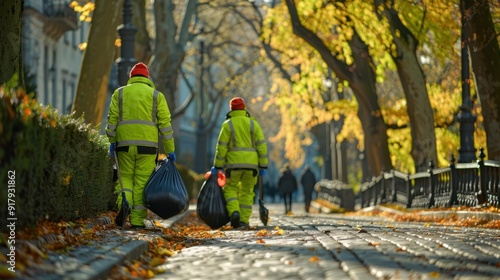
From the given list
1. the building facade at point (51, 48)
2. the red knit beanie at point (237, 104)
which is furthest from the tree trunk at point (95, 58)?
the building facade at point (51, 48)

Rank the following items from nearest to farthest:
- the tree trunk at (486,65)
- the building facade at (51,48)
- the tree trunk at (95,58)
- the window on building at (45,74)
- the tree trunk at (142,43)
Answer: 1. the tree trunk at (486,65)
2. the tree trunk at (95,58)
3. the tree trunk at (142,43)
4. the building facade at (51,48)
5. the window on building at (45,74)

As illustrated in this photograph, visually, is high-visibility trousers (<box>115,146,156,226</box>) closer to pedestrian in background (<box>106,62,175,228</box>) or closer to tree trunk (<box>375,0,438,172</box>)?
pedestrian in background (<box>106,62,175,228</box>)

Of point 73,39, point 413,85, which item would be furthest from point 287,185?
point 73,39

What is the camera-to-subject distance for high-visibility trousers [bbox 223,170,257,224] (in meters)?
17.3

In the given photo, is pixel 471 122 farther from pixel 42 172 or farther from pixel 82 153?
pixel 42 172

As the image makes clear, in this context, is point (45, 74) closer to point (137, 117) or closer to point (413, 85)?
point (413, 85)

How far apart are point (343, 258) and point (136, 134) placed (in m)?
4.52

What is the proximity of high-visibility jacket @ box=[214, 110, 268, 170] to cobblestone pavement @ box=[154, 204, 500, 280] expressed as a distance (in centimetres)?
375

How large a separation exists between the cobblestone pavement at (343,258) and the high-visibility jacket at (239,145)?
375cm

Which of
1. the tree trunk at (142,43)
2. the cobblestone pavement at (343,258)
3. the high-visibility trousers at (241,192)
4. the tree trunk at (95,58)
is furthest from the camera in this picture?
the tree trunk at (142,43)

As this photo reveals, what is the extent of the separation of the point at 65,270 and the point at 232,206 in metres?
8.99

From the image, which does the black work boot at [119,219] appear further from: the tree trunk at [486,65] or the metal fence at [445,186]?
the tree trunk at [486,65]

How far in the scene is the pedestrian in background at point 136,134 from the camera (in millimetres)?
14211

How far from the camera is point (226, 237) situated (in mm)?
14320
